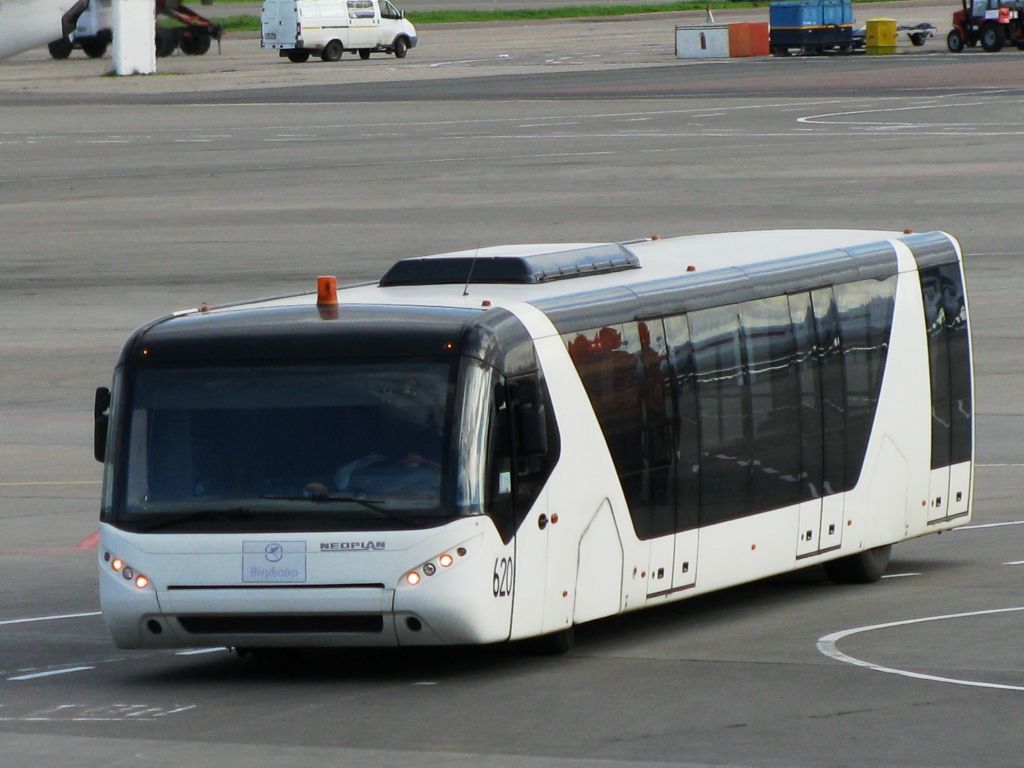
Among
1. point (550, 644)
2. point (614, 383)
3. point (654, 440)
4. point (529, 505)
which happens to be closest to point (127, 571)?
point (529, 505)

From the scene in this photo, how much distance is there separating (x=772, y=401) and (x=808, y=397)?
487mm

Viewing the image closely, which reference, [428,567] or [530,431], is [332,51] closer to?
[530,431]

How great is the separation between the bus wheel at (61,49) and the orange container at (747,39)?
28.8 metres

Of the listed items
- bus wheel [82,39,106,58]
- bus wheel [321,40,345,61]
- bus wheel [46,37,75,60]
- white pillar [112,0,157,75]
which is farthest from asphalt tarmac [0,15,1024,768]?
bus wheel [82,39,106,58]

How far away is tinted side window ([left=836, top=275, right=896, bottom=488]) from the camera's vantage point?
53.1 ft

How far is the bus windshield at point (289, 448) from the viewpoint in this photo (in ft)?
41.5

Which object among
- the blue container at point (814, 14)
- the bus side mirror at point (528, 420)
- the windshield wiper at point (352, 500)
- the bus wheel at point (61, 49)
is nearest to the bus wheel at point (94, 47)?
the bus wheel at point (61, 49)

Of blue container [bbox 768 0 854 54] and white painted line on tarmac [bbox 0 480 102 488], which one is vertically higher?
blue container [bbox 768 0 854 54]

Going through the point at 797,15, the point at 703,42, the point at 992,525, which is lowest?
the point at 992,525

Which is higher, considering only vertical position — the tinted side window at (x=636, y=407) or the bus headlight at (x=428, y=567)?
the tinted side window at (x=636, y=407)

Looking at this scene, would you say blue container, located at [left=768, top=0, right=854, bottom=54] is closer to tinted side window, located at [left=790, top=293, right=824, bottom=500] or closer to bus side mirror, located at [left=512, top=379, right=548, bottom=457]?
tinted side window, located at [left=790, top=293, right=824, bottom=500]

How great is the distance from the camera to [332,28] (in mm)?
97688

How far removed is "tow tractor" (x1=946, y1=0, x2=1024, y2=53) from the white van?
77.9ft

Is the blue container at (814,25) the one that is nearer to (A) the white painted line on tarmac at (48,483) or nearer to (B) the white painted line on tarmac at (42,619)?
(A) the white painted line on tarmac at (48,483)
